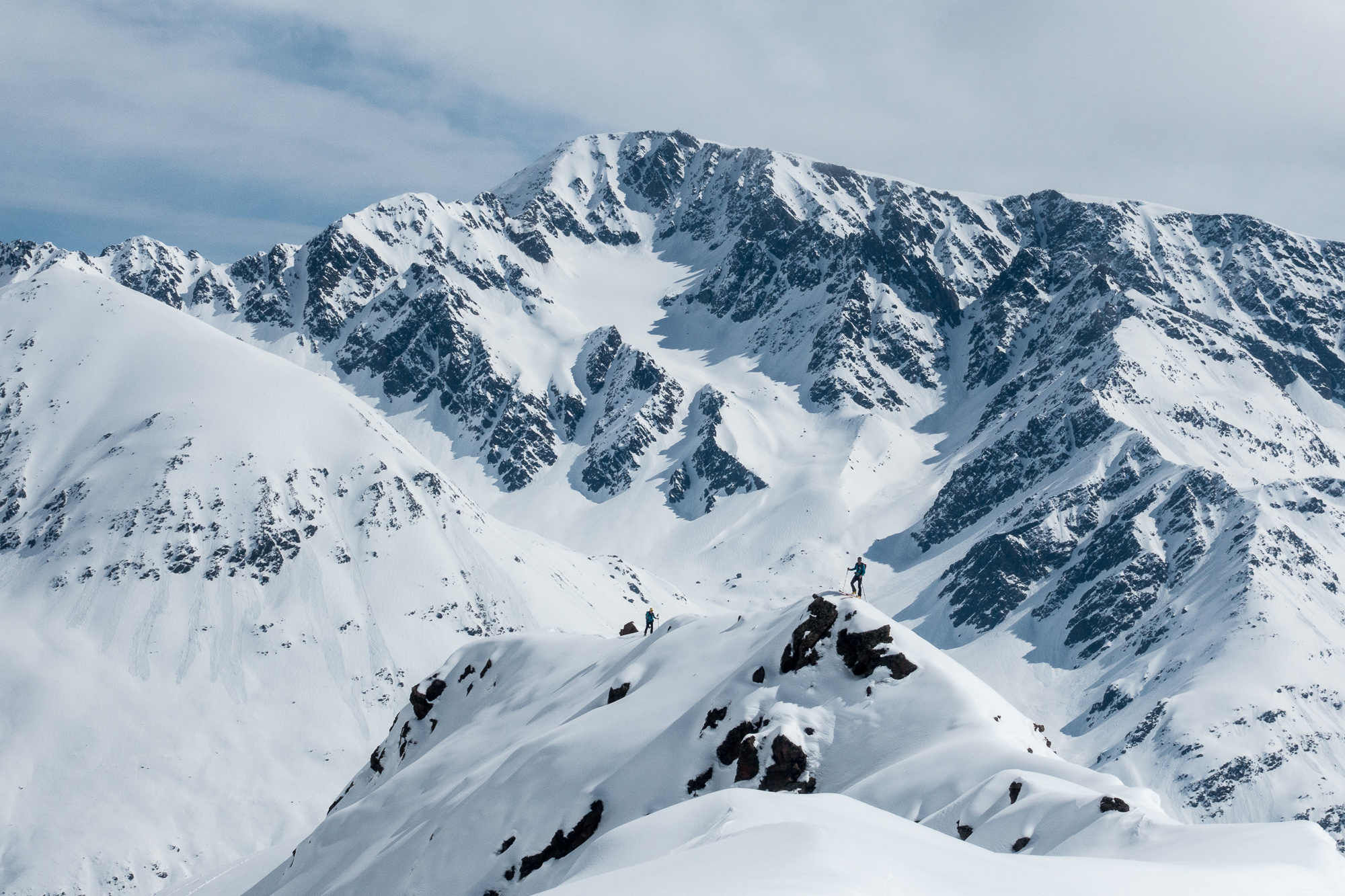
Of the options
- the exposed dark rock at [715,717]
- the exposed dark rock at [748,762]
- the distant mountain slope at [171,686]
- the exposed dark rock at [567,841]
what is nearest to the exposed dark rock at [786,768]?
the exposed dark rock at [748,762]

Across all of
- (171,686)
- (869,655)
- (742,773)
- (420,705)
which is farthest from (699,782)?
(171,686)

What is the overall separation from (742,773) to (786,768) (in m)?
2.06

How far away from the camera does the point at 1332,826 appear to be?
169000 millimetres

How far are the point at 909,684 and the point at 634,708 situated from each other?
56.4ft

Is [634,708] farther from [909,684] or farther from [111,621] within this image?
[111,621]

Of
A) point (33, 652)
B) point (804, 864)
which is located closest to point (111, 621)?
point (33, 652)

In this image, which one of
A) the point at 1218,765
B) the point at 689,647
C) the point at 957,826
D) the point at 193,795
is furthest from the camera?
the point at 1218,765

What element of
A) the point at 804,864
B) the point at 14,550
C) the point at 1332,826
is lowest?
the point at 1332,826

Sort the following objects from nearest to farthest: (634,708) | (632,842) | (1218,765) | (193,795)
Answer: (632,842)
(634,708)
(193,795)
(1218,765)

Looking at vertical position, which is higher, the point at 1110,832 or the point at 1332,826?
the point at 1110,832

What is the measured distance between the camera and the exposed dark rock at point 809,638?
5409 centimetres

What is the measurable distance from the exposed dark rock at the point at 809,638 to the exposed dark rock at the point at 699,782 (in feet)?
21.1

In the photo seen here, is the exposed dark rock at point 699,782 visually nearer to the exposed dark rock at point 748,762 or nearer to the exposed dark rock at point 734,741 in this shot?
the exposed dark rock at point 734,741

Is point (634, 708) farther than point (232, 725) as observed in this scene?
No
